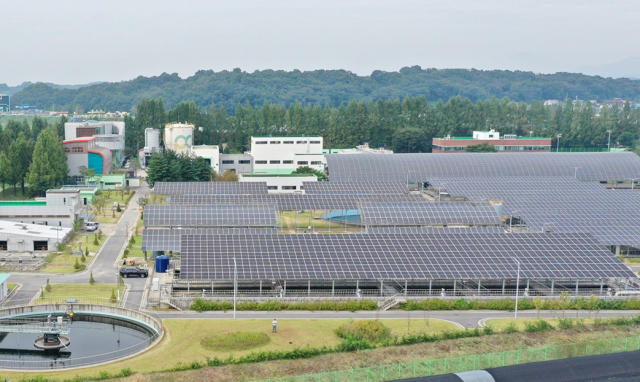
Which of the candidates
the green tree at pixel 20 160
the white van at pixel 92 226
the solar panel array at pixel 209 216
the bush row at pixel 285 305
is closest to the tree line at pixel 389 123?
the green tree at pixel 20 160

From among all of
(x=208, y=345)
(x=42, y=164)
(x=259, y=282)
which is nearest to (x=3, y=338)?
(x=208, y=345)

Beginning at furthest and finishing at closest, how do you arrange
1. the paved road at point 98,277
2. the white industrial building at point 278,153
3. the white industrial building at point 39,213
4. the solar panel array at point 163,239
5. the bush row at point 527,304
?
the white industrial building at point 278,153 → the white industrial building at point 39,213 → the solar panel array at point 163,239 → the paved road at point 98,277 → the bush row at point 527,304

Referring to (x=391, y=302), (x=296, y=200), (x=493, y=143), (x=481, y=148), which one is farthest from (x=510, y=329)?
(x=493, y=143)

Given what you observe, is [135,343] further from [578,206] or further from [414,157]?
[414,157]

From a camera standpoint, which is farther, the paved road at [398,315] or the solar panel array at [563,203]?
the solar panel array at [563,203]

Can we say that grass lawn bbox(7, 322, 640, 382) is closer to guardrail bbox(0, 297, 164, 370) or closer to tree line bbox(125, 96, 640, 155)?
guardrail bbox(0, 297, 164, 370)

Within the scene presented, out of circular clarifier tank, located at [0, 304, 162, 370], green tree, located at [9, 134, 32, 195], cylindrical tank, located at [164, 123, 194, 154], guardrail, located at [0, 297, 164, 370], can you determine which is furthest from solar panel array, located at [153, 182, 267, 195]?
circular clarifier tank, located at [0, 304, 162, 370]

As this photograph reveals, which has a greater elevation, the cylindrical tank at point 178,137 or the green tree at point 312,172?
the cylindrical tank at point 178,137

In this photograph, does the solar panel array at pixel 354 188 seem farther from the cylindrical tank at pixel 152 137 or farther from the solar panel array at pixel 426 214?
the cylindrical tank at pixel 152 137
